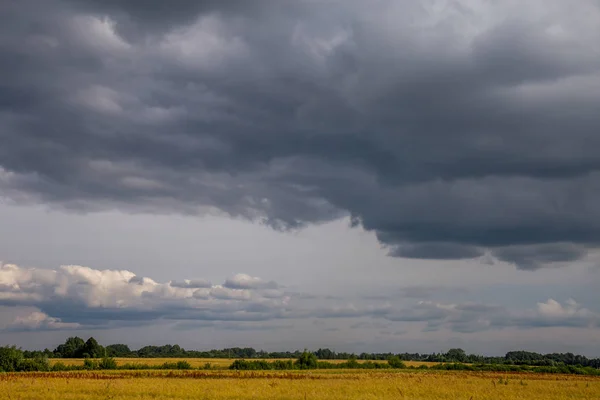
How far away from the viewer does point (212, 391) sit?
149ft

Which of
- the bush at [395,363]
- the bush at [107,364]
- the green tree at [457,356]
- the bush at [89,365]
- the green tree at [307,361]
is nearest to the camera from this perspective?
the bush at [89,365]

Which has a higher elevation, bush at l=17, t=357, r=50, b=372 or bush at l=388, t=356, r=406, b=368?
bush at l=17, t=357, r=50, b=372

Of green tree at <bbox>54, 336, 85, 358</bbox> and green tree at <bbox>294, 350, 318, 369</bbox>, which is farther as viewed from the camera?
green tree at <bbox>54, 336, 85, 358</bbox>

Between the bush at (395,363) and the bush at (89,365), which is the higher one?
the bush at (89,365)

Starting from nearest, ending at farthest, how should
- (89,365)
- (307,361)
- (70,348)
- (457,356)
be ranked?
(89,365)
(307,361)
(70,348)
(457,356)

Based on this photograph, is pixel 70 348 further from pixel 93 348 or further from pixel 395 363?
pixel 395 363

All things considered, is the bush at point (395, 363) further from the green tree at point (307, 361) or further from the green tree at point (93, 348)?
the green tree at point (93, 348)

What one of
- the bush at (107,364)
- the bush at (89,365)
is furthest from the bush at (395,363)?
the bush at (89,365)

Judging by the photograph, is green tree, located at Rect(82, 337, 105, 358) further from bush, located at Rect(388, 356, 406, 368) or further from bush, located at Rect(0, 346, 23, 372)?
bush, located at Rect(388, 356, 406, 368)

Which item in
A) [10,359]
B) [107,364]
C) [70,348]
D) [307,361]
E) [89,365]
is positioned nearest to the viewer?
[10,359]

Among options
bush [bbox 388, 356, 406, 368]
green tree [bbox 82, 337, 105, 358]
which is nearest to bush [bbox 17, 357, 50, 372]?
green tree [bbox 82, 337, 105, 358]

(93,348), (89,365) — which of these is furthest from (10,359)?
(93,348)

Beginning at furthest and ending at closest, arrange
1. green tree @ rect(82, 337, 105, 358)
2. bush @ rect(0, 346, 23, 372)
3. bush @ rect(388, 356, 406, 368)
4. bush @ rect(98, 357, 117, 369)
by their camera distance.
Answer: green tree @ rect(82, 337, 105, 358) → bush @ rect(388, 356, 406, 368) → bush @ rect(98, 357, 117, 369) → bush @ rect(0, 346, 23, 372)

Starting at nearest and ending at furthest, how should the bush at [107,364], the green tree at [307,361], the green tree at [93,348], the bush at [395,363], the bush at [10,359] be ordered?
the bush at [10,359] → the bush at [107,364] → the green tree at [307,361] → the bush at [395,363] → the green tree at [93,348]
